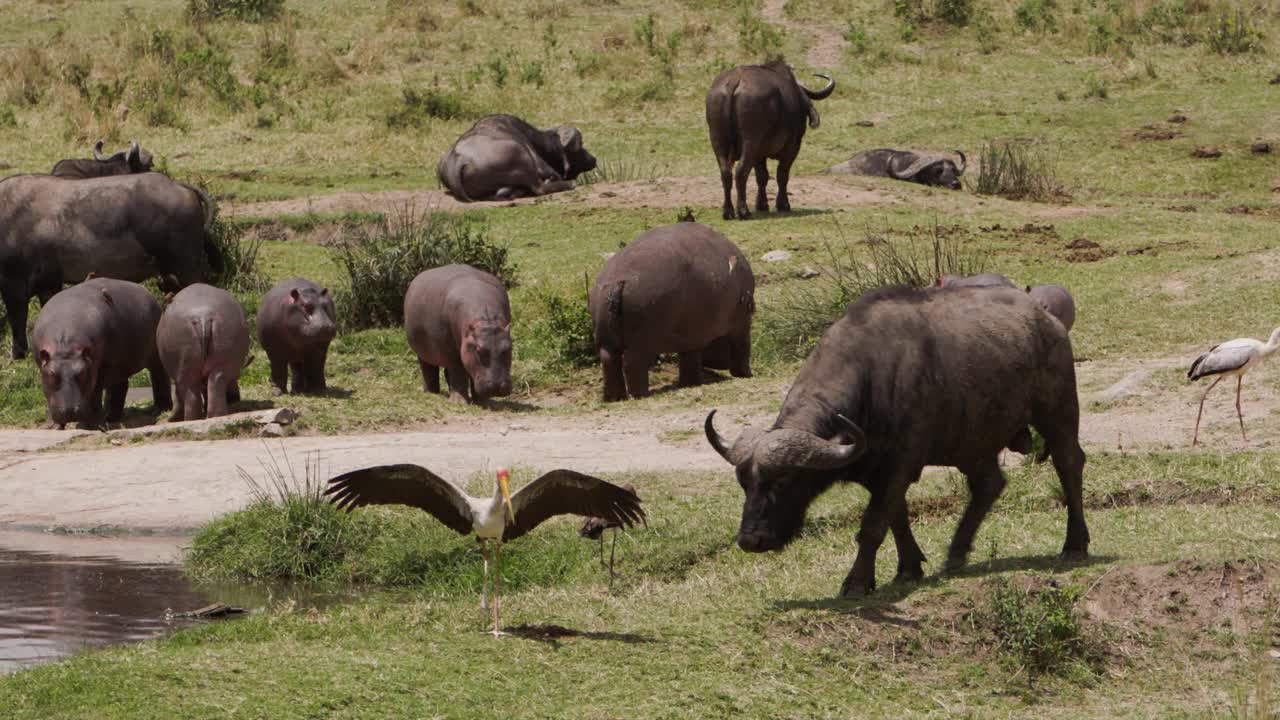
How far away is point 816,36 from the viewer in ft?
108

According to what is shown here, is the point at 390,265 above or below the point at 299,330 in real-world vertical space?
above

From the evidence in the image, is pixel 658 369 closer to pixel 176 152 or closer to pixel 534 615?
pixel 534 615

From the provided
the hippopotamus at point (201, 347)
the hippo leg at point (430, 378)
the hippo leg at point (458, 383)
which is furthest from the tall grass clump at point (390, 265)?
the hippopotamus at point (201, 347)

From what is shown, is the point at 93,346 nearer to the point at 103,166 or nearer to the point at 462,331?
the point at 462,331

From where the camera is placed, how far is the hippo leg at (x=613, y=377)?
14.5m

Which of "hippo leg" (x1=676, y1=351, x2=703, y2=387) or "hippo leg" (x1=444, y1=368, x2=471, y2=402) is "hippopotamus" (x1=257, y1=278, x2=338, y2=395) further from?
"hippo leg" (x1=676, y1=351, x2=703, y2=387)

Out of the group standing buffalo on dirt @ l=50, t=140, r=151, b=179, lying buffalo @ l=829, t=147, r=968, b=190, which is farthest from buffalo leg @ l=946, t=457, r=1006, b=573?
lying buffalo @ l=829, t=147, r=968, b=190

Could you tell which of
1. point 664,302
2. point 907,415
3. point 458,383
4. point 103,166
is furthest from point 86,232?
point 907,415

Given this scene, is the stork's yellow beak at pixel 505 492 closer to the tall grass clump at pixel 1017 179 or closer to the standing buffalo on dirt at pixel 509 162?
the standing buffalo on dirt at pixel 509 162

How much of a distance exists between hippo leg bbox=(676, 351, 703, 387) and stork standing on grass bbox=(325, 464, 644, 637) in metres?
7.51

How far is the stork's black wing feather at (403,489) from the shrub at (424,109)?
21.6 m

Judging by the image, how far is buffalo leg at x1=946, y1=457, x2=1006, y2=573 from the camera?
8.30m

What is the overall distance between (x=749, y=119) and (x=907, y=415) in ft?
43.7

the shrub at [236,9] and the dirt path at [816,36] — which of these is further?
the shrub at [236,9]
